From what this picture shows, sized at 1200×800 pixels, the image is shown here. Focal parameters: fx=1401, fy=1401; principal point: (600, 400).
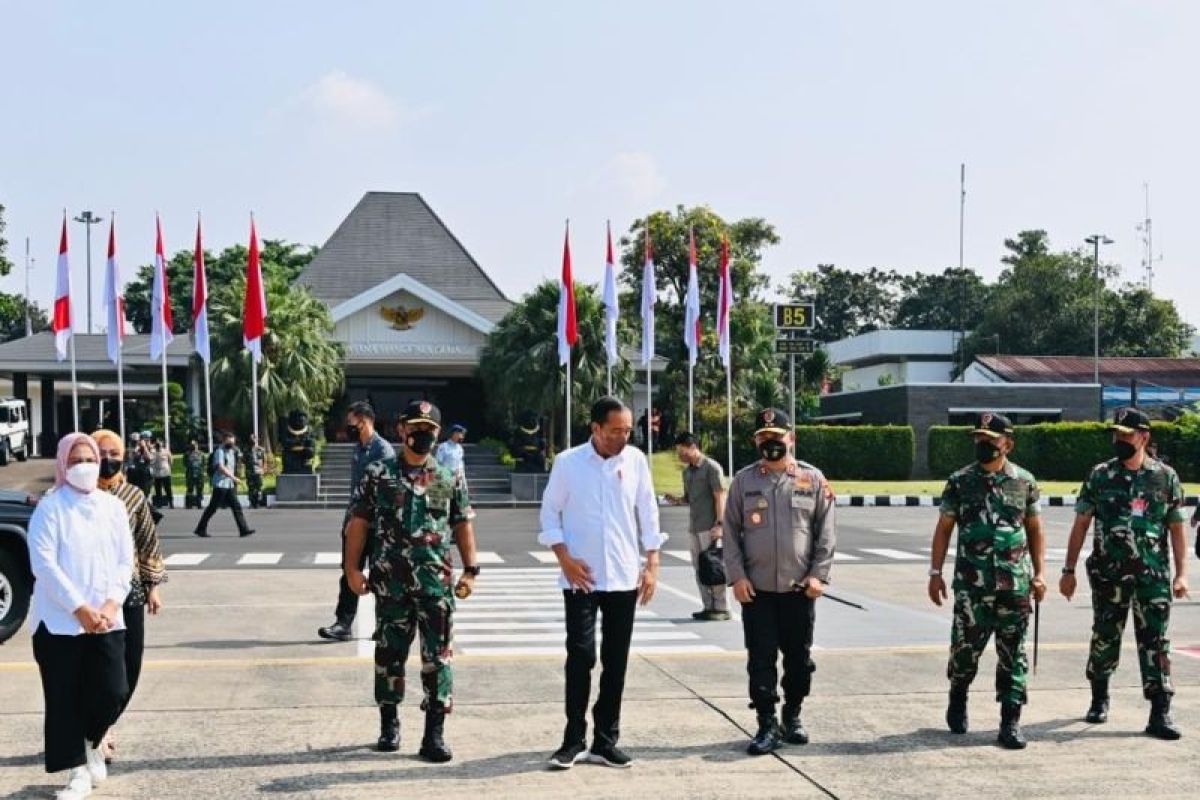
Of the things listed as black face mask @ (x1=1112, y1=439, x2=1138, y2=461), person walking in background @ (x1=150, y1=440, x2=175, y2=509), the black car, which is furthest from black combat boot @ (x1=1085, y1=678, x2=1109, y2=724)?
person walking in background @ (x1=150, y1=440, x2=175, y2=509)

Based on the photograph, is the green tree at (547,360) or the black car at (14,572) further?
the green tree at (547,360)

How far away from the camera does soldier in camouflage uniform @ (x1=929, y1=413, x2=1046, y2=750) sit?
287 inches

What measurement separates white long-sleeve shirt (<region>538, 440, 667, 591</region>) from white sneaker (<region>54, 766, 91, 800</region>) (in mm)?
2322

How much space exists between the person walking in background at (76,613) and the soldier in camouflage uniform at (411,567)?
1.21 meters

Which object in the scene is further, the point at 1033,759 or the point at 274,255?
the point at 274,255

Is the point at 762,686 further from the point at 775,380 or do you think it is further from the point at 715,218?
the point at 715,218

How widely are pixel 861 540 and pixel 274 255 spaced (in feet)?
178

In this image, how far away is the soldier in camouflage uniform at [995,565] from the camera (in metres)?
7.30

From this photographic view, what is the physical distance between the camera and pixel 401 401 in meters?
46.1

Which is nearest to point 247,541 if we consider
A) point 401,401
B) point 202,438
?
point 202,438

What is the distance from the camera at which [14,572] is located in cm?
1073

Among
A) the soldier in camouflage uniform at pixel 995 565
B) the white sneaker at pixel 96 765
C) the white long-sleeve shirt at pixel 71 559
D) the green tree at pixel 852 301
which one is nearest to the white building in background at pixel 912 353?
the green tree at pixel 852 301

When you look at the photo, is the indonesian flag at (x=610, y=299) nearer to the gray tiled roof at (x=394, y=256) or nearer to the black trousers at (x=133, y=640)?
the gray tiled roof at (x=394, y=256)

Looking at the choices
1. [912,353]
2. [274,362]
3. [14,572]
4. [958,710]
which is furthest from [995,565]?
[912,353]
